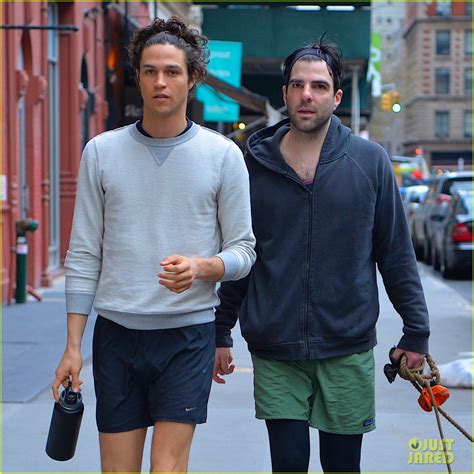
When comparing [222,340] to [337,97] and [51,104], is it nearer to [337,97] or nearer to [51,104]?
[337,97]

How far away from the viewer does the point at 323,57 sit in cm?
457

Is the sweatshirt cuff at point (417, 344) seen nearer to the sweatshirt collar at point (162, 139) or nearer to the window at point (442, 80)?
the sweatshirt collar at point (162, 139)

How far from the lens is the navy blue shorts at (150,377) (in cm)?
398

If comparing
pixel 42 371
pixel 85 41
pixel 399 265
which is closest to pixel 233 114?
pixel 85 41

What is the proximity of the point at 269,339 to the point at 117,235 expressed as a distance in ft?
2.71

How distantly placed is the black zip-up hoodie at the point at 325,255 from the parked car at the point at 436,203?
57.9ft

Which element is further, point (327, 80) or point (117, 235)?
point (327, 80)

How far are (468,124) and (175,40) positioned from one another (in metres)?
105

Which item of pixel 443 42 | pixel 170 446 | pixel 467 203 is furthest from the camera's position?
pixel 443 42

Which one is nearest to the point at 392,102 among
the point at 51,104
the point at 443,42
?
the point at 51,104

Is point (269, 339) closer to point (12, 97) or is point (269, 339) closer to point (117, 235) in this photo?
point (117, 235)

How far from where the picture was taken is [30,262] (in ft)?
54.4

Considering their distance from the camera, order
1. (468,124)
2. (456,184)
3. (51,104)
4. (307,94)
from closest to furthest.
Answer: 1. (307,94)
2. (51,104)
3. (456,184)
4. (468,124)

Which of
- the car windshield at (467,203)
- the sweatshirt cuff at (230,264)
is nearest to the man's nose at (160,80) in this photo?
the sweatshirt cuff at (230,264)
